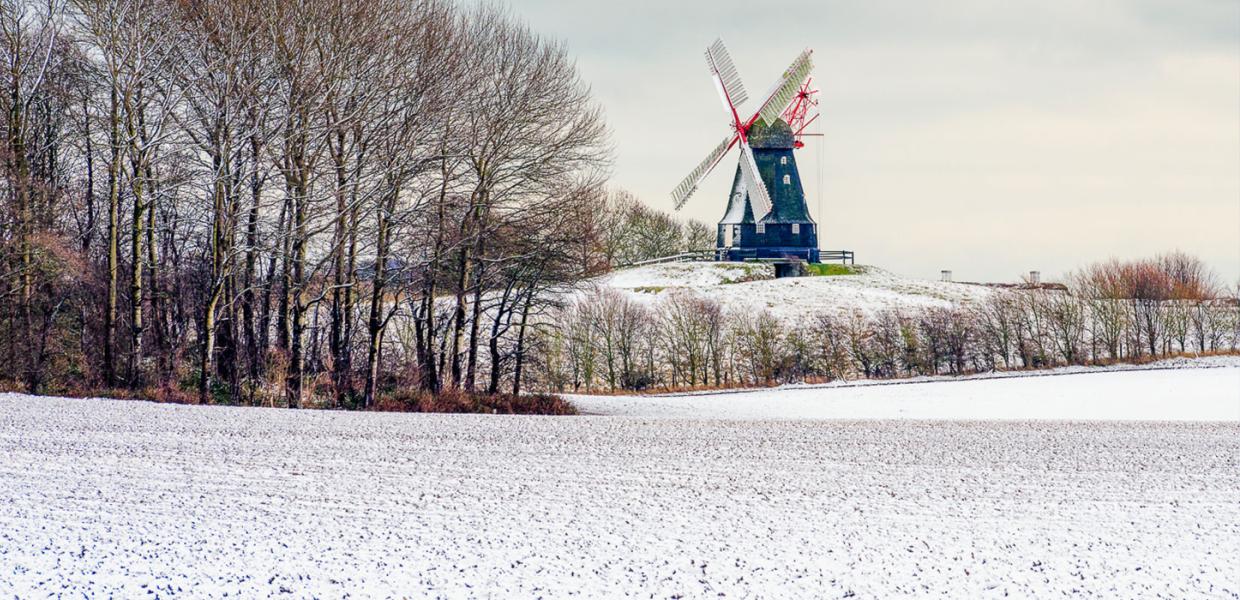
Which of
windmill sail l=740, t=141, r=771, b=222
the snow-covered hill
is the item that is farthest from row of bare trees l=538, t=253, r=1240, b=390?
windmill sail l=740, t=141, r=771, b=222

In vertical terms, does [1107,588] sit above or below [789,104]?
below

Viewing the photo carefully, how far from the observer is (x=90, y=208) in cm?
2619

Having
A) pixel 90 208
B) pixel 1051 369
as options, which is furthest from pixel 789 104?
pixel 90 208

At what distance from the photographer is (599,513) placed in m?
8.46

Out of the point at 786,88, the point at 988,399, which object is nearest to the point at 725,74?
the point at 786,88

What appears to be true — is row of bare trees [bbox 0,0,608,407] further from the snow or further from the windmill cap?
the windmill cap

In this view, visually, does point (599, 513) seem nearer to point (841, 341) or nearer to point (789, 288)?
point (841, 341)

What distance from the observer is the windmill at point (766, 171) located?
184ft

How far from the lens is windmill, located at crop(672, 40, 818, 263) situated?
184 ft

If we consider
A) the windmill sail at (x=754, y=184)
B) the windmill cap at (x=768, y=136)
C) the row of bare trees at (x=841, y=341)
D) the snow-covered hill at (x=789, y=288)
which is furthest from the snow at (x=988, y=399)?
the windmill cap at (x=768, y=136)

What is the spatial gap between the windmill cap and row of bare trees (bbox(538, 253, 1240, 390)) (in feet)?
50.3

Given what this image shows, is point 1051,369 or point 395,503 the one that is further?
point 1051,369

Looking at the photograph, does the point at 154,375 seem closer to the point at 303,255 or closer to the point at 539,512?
the point at 303,255

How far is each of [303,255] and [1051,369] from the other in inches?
1078
